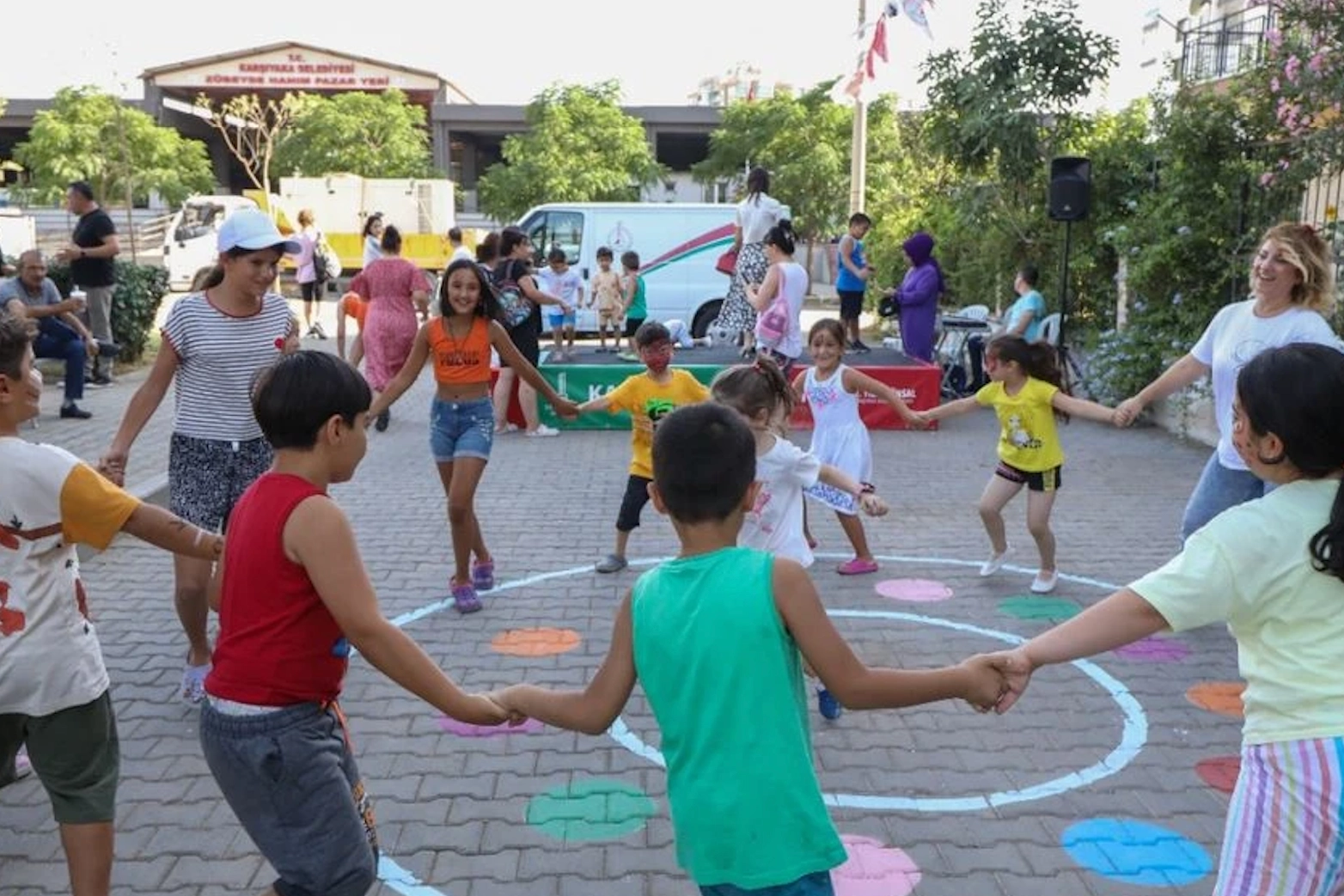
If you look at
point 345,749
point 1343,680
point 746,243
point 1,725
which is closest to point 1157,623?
point 1343,680

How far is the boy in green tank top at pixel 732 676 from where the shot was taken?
2.19 meters

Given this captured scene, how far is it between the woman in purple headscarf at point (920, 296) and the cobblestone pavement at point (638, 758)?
20.7 ft

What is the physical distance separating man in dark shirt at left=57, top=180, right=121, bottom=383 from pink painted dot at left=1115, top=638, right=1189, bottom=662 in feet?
A: 34.5

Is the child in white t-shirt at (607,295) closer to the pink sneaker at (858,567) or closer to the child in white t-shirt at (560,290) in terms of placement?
the child in white t-shirt at (560,290)

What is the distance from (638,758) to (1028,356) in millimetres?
3185

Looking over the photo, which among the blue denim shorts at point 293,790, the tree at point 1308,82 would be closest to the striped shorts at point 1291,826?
the blue denim shorts at point 293,790

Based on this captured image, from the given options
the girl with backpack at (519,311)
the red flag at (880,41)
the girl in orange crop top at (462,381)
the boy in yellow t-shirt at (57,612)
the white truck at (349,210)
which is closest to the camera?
the boy in yellow t-shirt at (57,612)

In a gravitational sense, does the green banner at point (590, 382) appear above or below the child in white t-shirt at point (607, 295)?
below

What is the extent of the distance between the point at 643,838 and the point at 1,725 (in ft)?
5.97

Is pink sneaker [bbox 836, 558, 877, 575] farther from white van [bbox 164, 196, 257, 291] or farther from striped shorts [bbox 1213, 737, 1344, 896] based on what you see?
white van [bbox 164, 196, 257, 291]

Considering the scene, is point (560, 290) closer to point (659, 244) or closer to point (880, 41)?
point (659, 244)

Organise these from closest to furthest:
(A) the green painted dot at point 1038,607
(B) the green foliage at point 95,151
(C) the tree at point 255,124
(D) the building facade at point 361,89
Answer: (A) the green painted dot at point 1038,607 < (B) the green foliage at point 95,151 < (C) the tree at point 255,124 < (D) the building facade at point 361,89

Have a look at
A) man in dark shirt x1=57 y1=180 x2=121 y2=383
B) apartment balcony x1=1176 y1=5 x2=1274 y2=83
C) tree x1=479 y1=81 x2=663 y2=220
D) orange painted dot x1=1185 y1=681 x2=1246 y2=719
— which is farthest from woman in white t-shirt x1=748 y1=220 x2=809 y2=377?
tree x1=479 y1=81 x2=663 y2=220

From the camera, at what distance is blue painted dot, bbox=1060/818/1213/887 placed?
352cm
